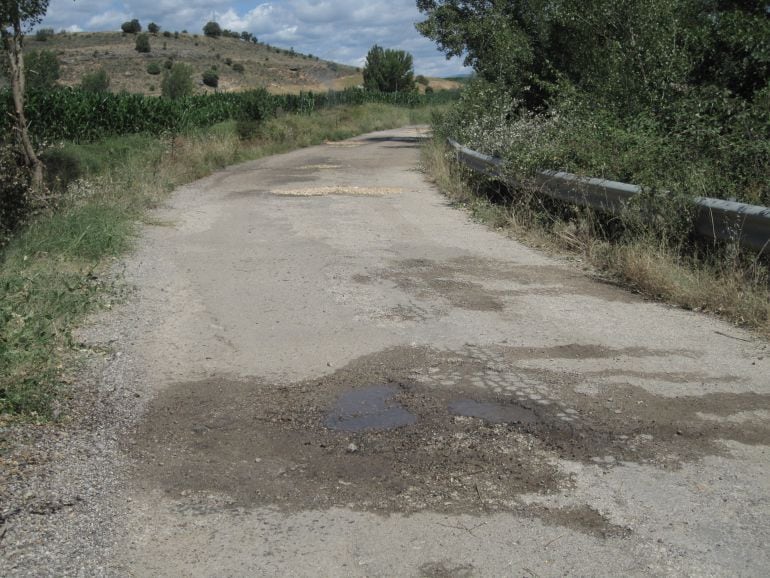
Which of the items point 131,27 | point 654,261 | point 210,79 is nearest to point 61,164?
point 654,261

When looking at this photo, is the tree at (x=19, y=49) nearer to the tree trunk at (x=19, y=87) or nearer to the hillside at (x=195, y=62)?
the tree trunk at (x=19, y=87)

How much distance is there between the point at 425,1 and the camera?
3077 centimetres

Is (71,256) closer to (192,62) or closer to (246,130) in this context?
(246,130)

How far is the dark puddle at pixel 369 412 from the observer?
479 centimetres

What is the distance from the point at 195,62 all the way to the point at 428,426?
3981 inches

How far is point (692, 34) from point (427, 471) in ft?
39.8

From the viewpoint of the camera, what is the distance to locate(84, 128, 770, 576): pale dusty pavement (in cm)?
348

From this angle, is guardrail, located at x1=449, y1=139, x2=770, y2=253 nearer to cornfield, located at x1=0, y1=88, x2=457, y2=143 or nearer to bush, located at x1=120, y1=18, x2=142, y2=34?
cornfield, located at x1=0, y1=88, x2=457, y2=143

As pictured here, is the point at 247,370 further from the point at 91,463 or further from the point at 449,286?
the point at 449,286

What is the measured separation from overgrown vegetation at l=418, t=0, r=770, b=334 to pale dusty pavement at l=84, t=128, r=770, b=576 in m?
0.58

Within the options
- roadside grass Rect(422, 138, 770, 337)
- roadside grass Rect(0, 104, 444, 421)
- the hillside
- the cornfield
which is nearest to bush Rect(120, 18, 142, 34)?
the hillside

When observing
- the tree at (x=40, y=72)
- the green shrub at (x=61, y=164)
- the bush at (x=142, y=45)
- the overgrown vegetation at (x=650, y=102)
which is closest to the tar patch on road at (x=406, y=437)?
the overgrown vegetation at (x=650, y=102)

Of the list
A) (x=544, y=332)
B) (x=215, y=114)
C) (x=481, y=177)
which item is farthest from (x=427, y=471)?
(x=215, y=114)

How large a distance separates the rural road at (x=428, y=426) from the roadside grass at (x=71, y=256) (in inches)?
15.2
